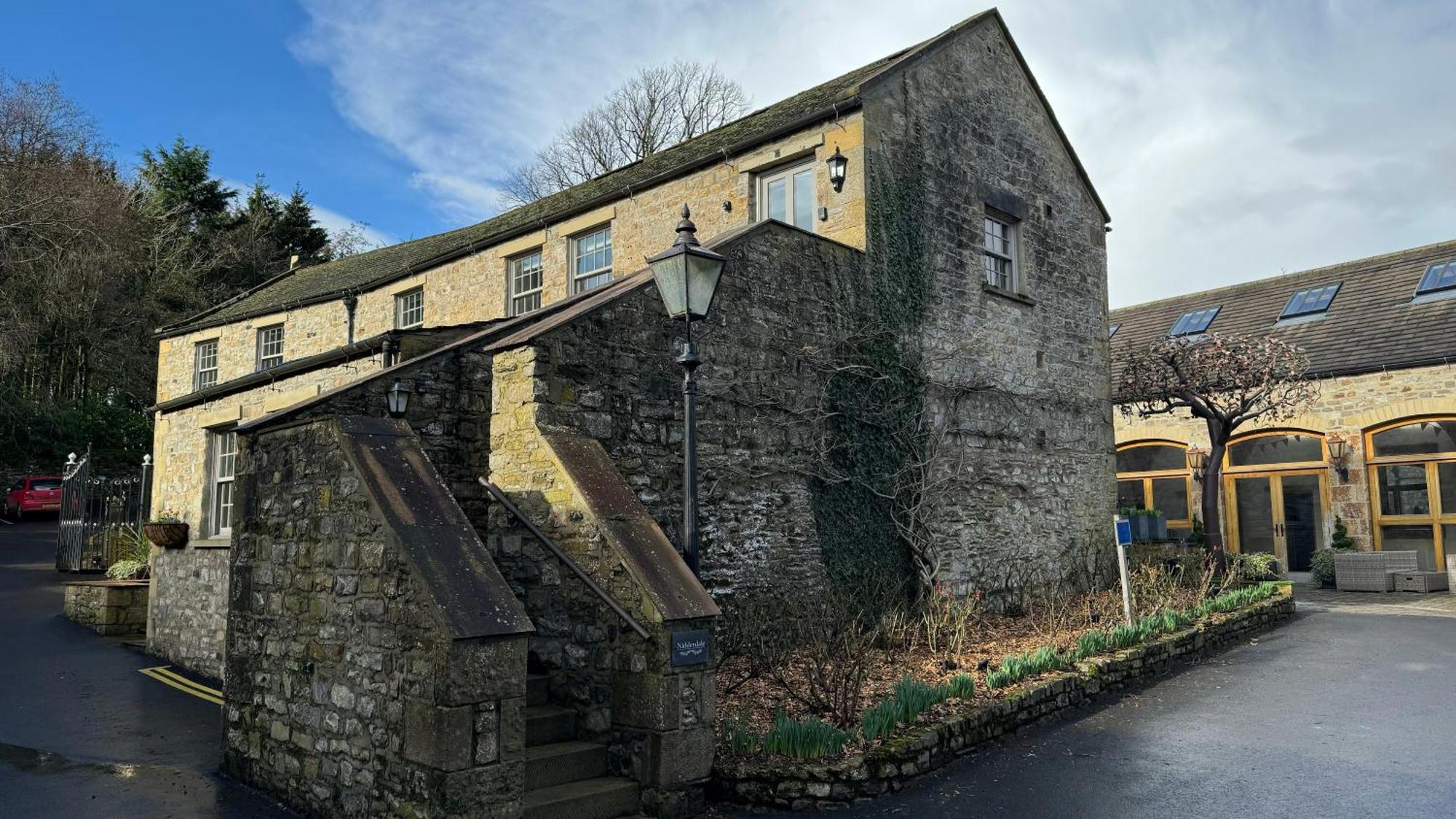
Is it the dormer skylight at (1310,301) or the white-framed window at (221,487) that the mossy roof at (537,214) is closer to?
the white-framed window at (221,487)

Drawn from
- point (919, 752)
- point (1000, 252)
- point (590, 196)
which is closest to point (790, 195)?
point (1000, 252)

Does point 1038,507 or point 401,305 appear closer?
point 1038,507

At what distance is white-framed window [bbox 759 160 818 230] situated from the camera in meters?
12.3

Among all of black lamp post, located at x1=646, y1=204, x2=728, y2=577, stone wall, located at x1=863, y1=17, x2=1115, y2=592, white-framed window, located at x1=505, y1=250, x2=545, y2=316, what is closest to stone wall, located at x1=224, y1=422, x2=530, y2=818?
black lamp post, located at x1=646, y1=204, x2=728, y2=577

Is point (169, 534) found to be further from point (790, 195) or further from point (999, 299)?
point (999, 299)

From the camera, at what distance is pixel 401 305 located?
1812 centimetres

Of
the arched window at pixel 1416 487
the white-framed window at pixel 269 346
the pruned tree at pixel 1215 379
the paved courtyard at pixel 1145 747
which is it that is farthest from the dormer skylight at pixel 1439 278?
the white-framed window at pixel 269 346

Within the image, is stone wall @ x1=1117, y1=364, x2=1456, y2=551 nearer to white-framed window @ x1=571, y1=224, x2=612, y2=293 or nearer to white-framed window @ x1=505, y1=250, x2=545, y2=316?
white-framed window @ x1=571, y1=224, x2=612, y2=293

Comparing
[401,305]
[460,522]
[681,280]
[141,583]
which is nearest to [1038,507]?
[681,280]

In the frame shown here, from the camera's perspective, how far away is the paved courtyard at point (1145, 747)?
6.43 metres

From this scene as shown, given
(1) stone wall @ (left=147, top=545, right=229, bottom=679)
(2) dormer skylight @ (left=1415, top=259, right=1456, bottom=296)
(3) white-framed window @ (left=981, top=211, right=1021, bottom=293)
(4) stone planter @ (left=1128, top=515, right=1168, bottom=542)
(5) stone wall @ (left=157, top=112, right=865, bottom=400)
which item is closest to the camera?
(5) stone wall @ (left=157, top=112, right=865, bottom=400)

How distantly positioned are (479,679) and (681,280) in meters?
3.21

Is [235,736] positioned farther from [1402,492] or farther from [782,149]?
[1402,492]

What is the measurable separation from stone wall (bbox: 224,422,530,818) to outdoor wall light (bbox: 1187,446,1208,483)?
1868 centimetres
